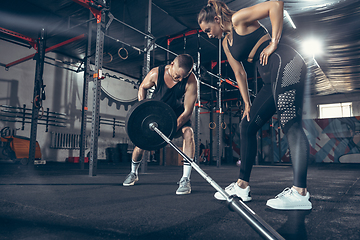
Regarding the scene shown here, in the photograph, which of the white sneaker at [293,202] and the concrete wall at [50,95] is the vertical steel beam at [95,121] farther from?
the concrete wall at [50,95]

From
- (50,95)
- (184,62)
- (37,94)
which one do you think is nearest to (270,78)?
(184,62)

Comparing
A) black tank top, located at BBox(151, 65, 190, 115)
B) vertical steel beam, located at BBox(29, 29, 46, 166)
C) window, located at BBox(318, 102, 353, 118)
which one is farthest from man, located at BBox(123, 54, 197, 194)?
window, located at BBox(318, 102, 353, 118)

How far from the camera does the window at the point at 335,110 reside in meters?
11.3

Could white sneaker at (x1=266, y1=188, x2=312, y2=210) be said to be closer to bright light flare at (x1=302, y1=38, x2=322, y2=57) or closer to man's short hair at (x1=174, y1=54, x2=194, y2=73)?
man's short hair at (x1=174, y1=54, x2=194, y2=73)

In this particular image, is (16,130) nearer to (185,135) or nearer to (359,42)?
(185,135)

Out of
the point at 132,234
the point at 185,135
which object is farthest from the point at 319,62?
the point at 132,234

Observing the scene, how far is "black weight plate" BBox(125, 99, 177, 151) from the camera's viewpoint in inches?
64.3

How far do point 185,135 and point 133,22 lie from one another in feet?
15.1

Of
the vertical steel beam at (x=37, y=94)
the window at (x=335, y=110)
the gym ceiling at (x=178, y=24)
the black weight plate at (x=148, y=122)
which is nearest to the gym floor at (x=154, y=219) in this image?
the black weight plate at (x=148, y=122)

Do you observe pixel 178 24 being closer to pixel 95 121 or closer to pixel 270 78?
pixel 95 121

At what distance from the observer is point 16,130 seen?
657 cm

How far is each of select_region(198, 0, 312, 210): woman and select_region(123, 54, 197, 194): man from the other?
509mm

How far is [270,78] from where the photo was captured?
1379 mm

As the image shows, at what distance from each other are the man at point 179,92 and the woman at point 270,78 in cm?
51
